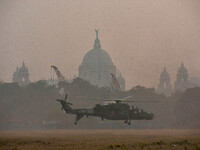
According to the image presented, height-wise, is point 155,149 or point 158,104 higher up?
point 158,104

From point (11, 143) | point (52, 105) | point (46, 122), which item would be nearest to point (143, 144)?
point (11, 143)

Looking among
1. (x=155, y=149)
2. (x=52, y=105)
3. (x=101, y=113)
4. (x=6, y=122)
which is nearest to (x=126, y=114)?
(x=101, y=113)

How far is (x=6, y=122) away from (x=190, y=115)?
40.1 meters

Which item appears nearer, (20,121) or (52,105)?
(20,121)

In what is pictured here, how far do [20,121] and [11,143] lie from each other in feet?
326

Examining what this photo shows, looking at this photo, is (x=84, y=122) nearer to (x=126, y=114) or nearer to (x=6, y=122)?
(x=6, y=122)

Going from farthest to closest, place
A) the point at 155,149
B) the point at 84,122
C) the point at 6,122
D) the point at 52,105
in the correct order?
the point at 52,105 → the point at 84,122 → the point at 6,122 → the point at 155,149

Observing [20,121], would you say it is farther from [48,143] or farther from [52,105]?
[48,143]

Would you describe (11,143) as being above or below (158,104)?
below

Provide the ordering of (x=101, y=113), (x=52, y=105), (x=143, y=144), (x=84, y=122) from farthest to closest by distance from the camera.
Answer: (x=52, y=105), (x=84, y=122), (x=101, y=113), (x=143, y=144)

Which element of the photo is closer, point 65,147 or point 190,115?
point 65,147

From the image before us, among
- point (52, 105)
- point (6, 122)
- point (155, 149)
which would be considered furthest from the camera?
point (52, 105)

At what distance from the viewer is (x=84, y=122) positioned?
165 metres

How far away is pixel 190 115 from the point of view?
16650cm
